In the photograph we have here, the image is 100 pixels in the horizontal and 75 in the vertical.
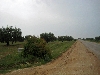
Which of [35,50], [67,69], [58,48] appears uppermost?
[35,50]

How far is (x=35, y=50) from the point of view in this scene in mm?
20766

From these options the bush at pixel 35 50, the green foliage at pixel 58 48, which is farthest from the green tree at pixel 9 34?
the bush at pixel 35 50

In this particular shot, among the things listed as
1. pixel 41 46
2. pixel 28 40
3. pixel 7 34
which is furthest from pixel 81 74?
pixel 7 34

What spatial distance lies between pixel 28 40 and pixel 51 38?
86.5 meters

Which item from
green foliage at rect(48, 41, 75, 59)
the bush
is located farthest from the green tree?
the bush

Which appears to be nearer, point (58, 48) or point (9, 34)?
point (58, 48)

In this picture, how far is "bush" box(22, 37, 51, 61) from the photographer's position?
20500 mm

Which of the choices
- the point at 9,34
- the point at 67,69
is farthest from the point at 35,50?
the point at 9,34

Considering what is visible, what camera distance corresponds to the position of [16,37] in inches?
3169

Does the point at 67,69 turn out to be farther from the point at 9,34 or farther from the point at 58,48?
the point at 9,34

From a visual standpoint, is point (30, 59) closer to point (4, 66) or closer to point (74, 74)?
point (4, 66)

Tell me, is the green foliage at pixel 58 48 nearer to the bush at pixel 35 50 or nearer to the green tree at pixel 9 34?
the bush at pixel 35 50

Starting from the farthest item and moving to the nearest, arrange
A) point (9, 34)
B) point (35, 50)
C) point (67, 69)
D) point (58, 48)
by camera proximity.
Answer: point (9, 34) < point (58, 48) < point (35, 50) < point (67, 69)

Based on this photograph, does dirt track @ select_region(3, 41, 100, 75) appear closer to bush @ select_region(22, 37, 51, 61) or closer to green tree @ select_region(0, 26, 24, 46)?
bush @ select_region(22, 37, 51, 61)
